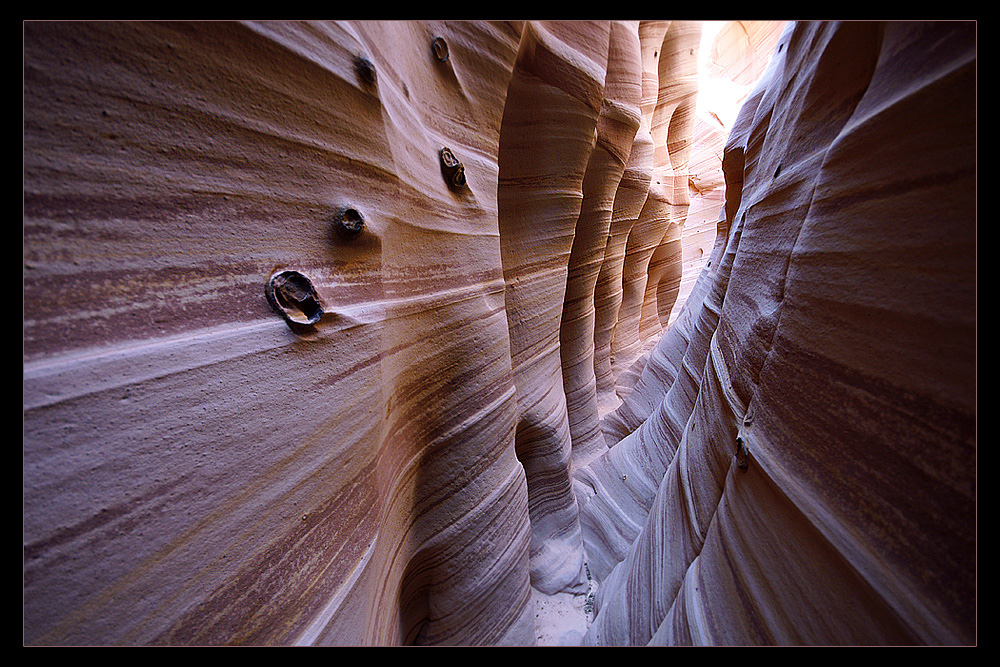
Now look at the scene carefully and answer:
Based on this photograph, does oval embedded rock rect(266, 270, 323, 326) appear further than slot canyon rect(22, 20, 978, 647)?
Yes

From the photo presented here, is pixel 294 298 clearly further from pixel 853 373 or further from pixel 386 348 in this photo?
pixel 853 373

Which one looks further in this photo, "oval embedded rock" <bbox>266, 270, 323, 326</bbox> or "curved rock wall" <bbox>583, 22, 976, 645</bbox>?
"oval embedded rock" <bbox>266, 270, 323, 326</bbox>

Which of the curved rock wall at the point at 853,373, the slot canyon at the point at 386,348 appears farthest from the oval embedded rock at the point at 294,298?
the curved rock wall at the point at 853,373

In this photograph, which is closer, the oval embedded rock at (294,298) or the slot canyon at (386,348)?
the slot canyon at (386,348)

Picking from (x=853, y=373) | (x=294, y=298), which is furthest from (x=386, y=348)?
(x=853, y=373)

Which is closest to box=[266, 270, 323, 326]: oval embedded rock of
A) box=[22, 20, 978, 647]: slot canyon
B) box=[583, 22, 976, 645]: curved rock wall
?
box=[22, 20, 978, 647]: slot canyon

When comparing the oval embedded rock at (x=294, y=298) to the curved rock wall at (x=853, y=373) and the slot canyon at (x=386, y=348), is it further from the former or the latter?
the curved rock wall at (x=853, y=373)

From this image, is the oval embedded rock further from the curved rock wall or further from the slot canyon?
the curved rock wall

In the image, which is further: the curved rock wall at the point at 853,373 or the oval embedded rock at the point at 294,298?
the oval embedded rock at the point at 294,298

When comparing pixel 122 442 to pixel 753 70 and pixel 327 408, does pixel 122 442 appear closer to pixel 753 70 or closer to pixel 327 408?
pixel 327 408
